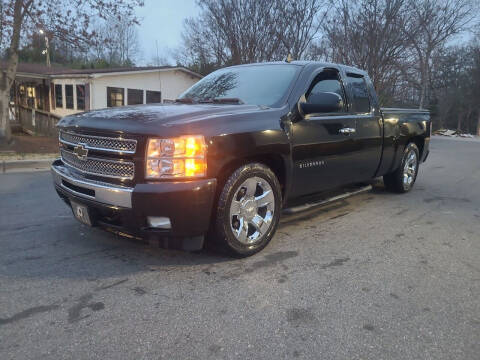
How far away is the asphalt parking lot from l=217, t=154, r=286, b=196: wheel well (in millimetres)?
674

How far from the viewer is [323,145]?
4.01 metres

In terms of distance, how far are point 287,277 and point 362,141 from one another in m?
2.35

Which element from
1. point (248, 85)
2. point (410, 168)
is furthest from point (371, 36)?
point (248, 85)

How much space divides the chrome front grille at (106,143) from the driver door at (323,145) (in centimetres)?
155

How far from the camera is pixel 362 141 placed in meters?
4.66

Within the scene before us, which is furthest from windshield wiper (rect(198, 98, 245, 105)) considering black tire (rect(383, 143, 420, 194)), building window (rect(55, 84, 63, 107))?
building window (rect(55, 84, 63, 107))

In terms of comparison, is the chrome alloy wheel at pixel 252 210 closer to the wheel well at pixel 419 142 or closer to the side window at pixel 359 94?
the side window at pixel 359 94

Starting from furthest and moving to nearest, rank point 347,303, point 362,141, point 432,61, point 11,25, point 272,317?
1. point 432,61
2. point 11,25
3. point 362,141
4. point 347,303
5. point 272,317

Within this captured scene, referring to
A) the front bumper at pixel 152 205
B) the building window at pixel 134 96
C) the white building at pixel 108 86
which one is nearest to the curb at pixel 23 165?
the front bumper at pixel 152 205

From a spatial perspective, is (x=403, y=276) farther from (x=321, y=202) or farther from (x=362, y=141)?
(x=362, y=141)

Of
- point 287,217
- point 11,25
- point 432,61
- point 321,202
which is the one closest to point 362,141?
point 321,202

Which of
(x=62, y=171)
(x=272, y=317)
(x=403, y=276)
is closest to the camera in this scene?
(x=272, y=317)

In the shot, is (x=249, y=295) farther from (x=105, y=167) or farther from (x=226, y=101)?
(x=226, y=101)

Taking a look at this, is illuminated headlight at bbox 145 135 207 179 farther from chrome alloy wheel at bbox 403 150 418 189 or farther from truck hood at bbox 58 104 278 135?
chrome alloy wheel at bbox 403 150 418 189
